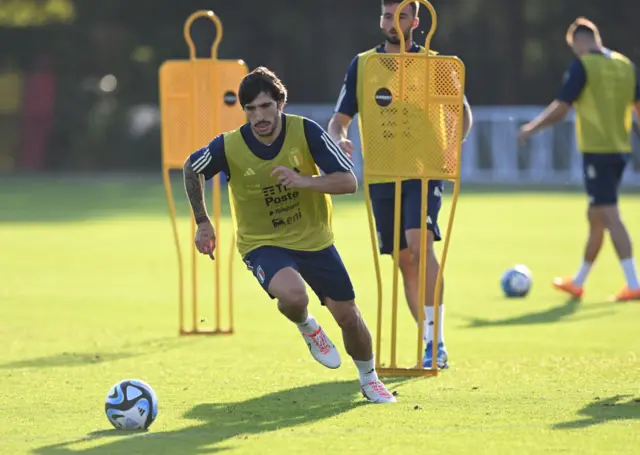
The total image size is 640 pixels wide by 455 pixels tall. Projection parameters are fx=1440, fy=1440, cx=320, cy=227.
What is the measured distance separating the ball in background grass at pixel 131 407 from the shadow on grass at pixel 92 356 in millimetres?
2408

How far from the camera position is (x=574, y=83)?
1309 centimetres

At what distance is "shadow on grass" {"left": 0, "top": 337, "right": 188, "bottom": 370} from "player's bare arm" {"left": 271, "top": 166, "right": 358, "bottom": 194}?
2698 millimetres

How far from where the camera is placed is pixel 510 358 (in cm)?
994

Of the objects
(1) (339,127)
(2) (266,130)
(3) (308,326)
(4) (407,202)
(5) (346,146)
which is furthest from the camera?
(4) (407,202)

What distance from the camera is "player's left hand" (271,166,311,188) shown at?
299 inches

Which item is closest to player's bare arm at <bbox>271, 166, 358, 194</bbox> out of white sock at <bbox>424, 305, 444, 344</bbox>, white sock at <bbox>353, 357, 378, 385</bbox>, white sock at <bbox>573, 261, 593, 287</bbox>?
white sock at <bbox>353, 357, 378, 385</bbox>

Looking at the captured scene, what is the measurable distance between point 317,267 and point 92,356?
2.65m

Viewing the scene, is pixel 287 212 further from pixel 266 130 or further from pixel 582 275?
pixel 582 275

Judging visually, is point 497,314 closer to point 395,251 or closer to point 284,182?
point 395,251

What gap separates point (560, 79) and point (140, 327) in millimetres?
27858

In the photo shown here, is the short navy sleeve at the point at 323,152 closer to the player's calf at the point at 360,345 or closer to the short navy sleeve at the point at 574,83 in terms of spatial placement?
the player's calf at the point at 360,345

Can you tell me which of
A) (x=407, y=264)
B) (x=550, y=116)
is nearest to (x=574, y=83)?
(x=550, y=116)

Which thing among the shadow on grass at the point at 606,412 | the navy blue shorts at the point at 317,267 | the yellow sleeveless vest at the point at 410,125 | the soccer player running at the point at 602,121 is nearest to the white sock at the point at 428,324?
the yellow sleeveless vest at the point at 410,125

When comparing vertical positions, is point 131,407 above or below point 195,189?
below
